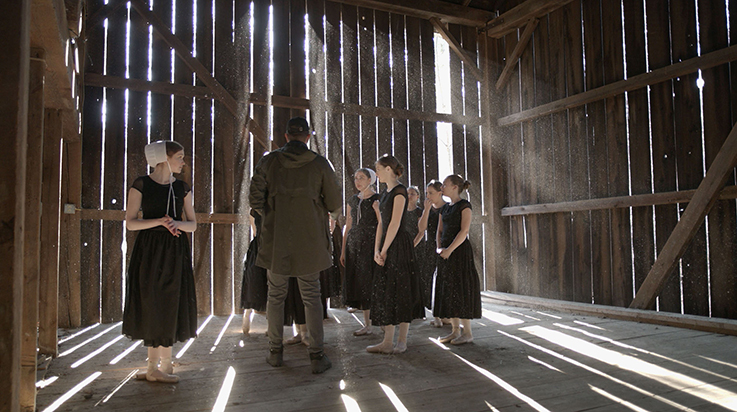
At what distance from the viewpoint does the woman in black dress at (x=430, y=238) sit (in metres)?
4.70

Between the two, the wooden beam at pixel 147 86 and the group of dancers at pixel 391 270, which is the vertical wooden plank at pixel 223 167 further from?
the group of dancers at pixel 391 270

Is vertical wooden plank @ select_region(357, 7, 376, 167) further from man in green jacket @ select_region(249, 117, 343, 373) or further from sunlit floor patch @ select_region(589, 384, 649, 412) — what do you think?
sunlit floor patch @ select_region(589, 384, 649, 412)

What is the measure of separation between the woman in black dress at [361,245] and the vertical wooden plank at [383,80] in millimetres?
2481

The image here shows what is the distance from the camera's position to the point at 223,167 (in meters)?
5.81

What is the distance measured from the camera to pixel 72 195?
5.00 meters

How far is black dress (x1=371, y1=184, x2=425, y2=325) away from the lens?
351 cm

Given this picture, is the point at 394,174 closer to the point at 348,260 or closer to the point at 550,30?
the point at 348,260

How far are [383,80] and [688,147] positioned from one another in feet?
12.5

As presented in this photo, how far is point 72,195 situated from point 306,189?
332 cm

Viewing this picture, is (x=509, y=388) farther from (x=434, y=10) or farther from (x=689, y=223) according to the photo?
(x=434, y=10)

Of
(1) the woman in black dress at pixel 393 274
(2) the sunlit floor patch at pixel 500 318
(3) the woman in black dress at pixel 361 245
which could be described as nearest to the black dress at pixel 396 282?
(1) the woman in black dress at pixel 393 274

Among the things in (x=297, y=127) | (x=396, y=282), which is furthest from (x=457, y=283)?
(x=297, y=127)

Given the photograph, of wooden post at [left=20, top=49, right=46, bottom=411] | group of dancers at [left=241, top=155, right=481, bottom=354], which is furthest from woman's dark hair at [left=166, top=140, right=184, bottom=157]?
group of dancers at [left=241, top=155, right=481, bottom=354]

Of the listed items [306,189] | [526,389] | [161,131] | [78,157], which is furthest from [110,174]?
[526,389]
